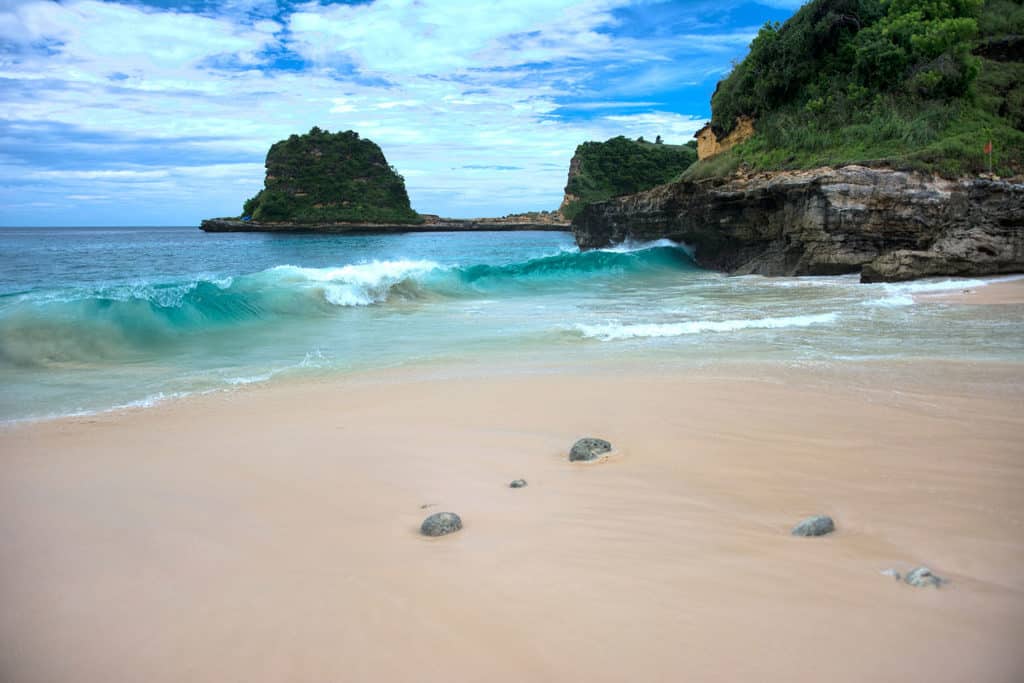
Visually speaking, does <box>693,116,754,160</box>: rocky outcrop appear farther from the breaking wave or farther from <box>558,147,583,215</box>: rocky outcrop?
<box>558,147,583,215</box>: rocky outcrop

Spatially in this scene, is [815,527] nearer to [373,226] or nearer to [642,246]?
[642,246]

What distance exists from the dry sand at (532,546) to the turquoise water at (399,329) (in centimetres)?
233

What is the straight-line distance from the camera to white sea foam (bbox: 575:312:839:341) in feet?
32.6

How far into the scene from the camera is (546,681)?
2.10 metres

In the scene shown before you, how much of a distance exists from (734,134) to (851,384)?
22.2 metres

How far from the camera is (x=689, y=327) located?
10344 millimetres

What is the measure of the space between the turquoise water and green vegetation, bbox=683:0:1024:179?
490cm

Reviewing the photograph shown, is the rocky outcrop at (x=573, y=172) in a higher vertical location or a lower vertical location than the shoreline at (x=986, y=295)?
higher

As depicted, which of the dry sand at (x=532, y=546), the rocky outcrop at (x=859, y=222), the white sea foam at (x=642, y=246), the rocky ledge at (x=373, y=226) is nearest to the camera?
the dry sand at (x=532, y=546)

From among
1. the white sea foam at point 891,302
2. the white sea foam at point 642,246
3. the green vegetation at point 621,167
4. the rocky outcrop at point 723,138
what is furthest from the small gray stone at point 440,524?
the green vegetation at point 621,167

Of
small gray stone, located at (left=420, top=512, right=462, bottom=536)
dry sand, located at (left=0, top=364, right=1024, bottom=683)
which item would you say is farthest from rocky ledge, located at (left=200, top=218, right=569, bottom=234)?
small gray stone, located at (left=420, top=512, right=462, bottom=536)

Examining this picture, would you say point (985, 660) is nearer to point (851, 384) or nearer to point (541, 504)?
point (541, 504)

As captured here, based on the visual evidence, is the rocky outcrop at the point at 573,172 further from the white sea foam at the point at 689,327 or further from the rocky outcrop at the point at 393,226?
the white sea foam at the point at 689,327

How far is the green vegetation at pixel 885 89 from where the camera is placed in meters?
18.7
